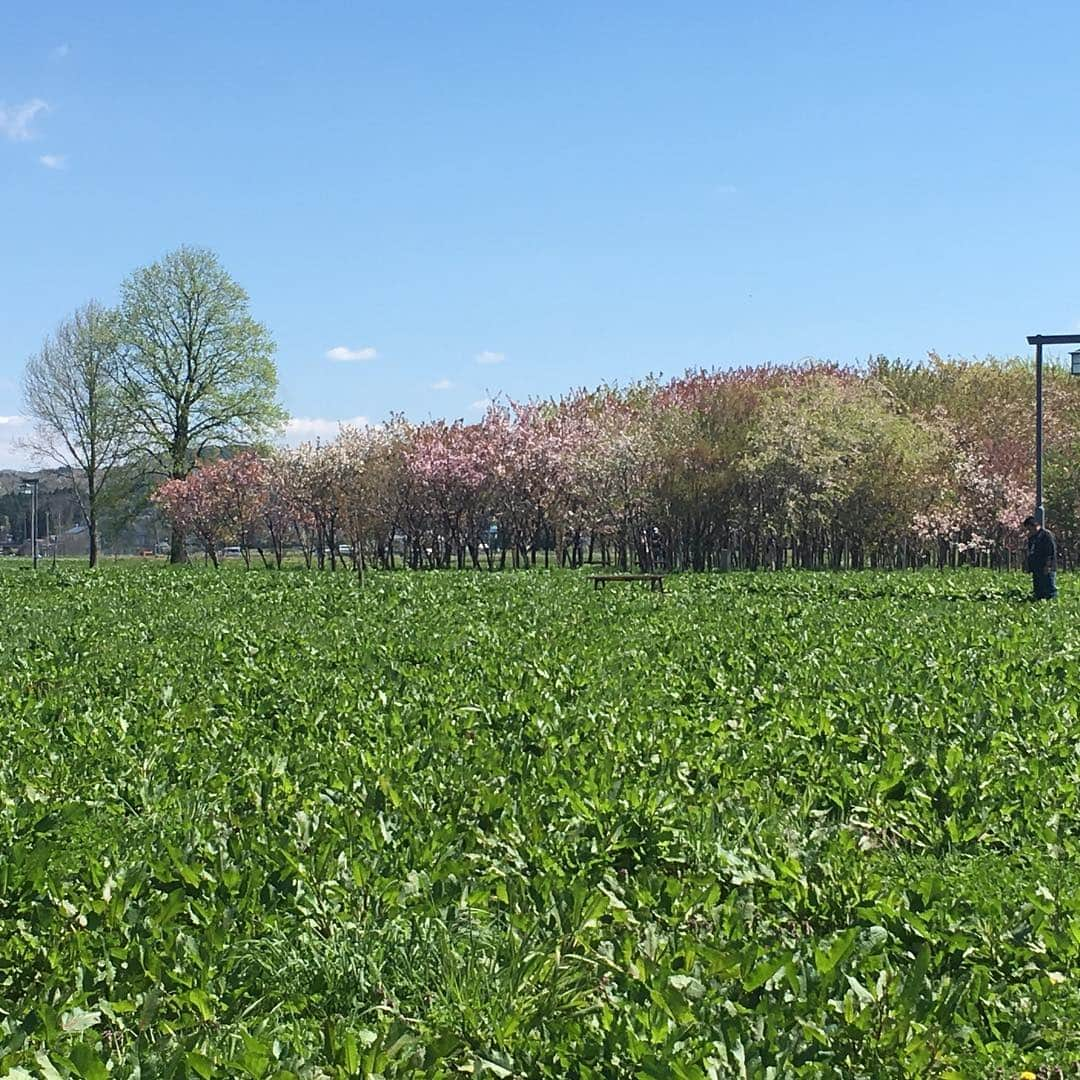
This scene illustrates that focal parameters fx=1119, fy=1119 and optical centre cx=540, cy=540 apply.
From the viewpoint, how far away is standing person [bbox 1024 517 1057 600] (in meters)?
18.7

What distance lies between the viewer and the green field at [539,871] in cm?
332

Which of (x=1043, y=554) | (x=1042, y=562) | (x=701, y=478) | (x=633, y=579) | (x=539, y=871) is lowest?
(x=539, y=871)

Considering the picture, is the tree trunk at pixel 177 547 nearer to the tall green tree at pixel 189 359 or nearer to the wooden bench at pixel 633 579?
the tall green tree at pixel 189 359

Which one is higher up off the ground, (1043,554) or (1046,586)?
(1043,554)

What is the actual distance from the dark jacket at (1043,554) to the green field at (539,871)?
32.5ft

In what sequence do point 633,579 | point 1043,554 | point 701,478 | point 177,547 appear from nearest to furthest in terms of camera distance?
point 1043,554, point 633,579, point 701,478, point 177,547

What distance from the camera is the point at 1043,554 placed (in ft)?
61.2

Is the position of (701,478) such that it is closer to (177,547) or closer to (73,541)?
(177,547)

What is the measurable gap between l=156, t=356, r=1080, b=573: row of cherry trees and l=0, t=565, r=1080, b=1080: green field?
90.3 ft

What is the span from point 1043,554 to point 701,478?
2272cm

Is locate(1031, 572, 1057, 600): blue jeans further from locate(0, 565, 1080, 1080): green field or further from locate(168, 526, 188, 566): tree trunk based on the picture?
locate(168, 526, 188, 566): tree trunk

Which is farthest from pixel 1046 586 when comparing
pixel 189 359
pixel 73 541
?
pixel 73 541

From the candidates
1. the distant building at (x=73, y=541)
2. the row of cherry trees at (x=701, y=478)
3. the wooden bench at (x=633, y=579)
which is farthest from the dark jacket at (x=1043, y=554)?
the distant building at (x=73, y=541)

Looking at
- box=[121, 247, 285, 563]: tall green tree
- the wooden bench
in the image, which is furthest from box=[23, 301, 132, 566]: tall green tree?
the wooden bench
